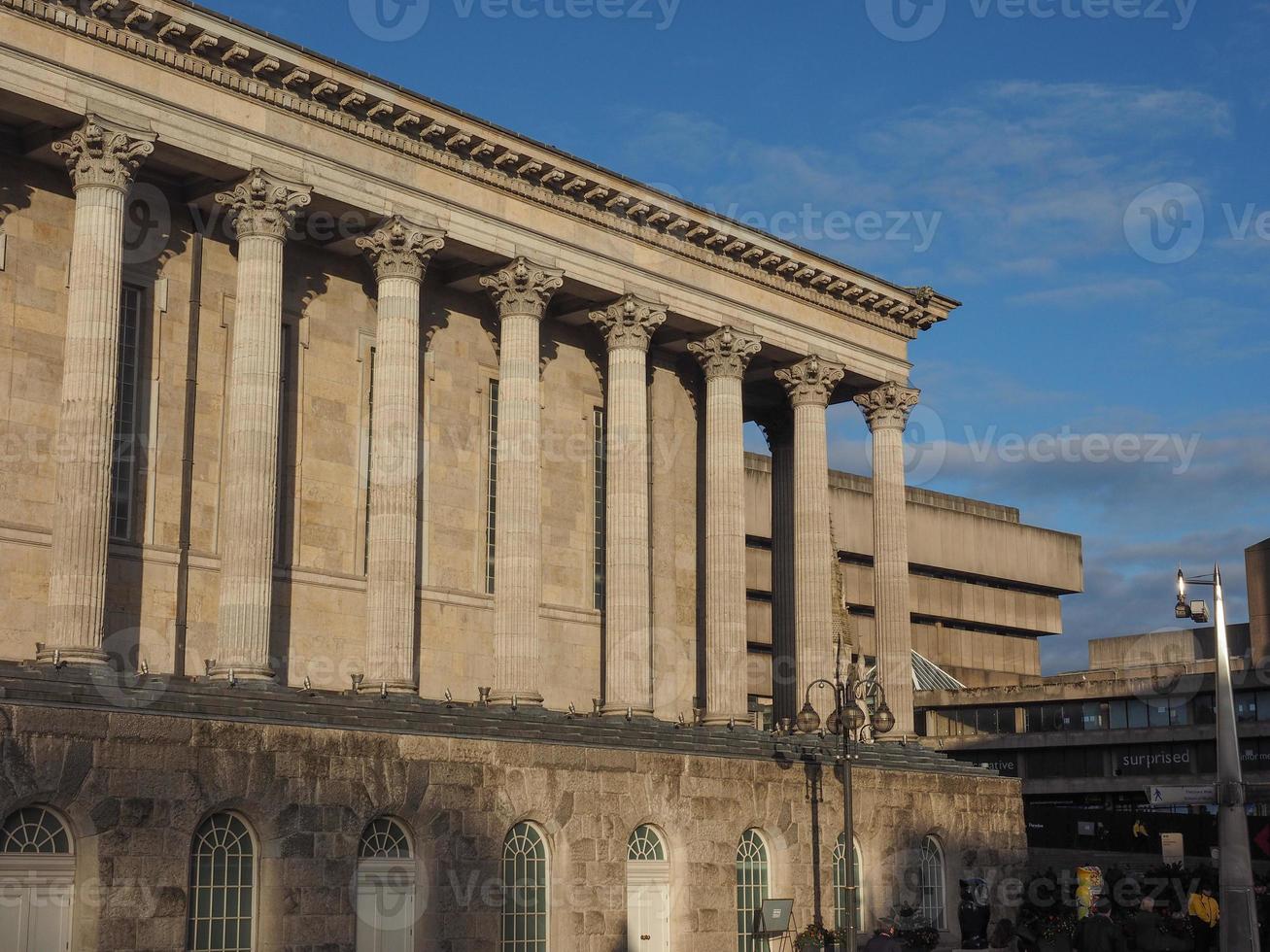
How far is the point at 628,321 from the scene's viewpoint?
1923 inches

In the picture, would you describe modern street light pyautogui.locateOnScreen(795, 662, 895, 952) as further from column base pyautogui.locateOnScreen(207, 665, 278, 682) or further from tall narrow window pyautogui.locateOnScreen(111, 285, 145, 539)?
tall narrow window pyautogui.locateOnScreen(111, 285, 145, 539)

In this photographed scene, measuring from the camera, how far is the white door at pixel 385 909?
32.0 metres

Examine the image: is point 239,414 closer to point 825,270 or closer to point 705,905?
point 705,905

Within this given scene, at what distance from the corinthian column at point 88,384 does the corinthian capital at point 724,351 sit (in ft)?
64.4

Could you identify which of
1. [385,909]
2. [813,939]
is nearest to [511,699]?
[813,939]

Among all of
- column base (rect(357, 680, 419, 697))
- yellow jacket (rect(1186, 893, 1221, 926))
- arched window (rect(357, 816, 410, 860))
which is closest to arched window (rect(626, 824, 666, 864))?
arched window (rect(357, 816, 410, 860))

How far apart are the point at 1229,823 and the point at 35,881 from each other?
2592 centimetres

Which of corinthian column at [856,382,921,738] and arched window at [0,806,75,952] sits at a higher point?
corinthian column at [856,382,921,738]

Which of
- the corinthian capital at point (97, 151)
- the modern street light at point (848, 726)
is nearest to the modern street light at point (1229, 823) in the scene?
the modern street light at point (848, 726)

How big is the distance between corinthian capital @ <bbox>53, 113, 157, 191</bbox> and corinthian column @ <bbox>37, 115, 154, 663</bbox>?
0.07 ft

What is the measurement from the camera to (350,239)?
4434 cm

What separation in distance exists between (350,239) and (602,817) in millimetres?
17086

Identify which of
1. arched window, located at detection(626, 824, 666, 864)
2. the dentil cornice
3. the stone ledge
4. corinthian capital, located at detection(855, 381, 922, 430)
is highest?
the dentil cornice

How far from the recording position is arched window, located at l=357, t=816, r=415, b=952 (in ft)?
105
